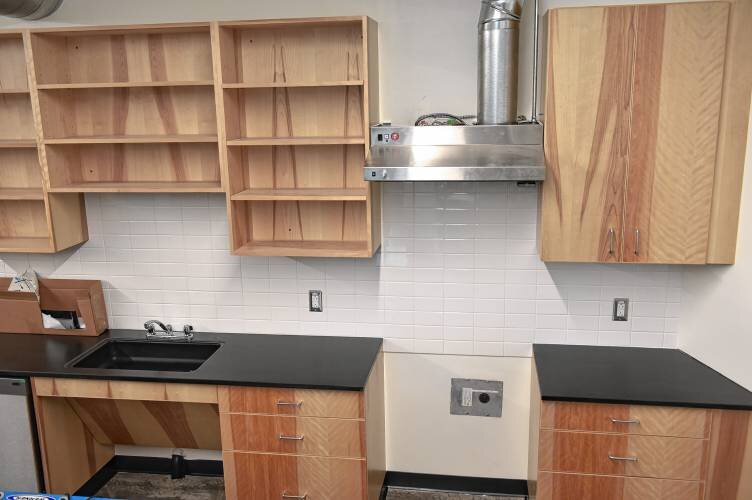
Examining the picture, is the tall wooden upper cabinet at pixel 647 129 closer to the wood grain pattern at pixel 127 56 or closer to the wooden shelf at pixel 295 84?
the wooden shelf at pixel 295 84

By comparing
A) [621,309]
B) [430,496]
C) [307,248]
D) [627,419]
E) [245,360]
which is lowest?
[430,496]

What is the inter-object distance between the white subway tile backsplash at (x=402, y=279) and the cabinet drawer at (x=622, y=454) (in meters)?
0.59

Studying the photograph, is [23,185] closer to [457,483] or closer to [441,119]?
[441,119]

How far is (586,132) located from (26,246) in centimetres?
269

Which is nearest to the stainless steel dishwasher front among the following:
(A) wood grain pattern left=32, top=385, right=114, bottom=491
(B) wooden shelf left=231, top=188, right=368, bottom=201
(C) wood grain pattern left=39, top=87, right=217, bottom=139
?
(A) wood grain pattern left=32, top=385, right=114, bottom=491

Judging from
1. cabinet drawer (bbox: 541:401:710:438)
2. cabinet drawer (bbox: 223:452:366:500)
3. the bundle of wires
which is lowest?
cabinet drawer (bbox: 223:452:366:500)

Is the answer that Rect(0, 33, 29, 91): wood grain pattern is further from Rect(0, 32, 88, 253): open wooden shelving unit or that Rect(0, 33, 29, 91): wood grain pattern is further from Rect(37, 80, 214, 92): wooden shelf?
Rect(37, 80, 214, 92): wooden shelf

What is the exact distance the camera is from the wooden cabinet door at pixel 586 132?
2488 millimetres

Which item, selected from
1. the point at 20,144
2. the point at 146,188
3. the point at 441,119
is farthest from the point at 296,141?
the point at 20,144

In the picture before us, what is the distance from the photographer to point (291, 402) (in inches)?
107

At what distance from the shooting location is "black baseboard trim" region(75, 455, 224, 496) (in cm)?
347

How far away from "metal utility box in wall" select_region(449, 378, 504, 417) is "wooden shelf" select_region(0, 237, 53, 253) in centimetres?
215

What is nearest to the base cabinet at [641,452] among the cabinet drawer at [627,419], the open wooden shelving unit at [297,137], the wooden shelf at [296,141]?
the cabinet drawer at [627,419]

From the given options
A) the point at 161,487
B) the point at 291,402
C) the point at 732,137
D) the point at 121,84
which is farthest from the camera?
the point at 161,487
